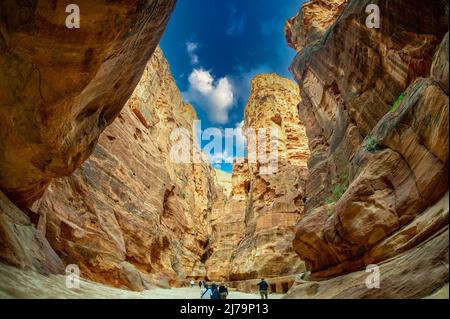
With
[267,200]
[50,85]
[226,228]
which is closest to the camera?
[50,85]

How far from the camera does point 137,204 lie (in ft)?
97.7

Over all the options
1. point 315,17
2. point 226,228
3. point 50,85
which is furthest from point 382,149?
point 226,228

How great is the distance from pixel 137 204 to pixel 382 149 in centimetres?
2447

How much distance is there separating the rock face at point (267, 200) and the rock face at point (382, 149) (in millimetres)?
11167

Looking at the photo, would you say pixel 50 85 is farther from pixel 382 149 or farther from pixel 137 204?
pixel 137 204

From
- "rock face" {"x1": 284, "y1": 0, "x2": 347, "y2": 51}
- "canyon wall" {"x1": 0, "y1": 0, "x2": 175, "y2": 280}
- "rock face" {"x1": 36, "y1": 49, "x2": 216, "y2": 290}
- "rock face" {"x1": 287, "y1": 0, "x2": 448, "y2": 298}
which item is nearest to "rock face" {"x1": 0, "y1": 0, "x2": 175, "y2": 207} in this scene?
"canyon wall" {"x1": 0, "y1": 0, "x2": 175, "y2": 280}

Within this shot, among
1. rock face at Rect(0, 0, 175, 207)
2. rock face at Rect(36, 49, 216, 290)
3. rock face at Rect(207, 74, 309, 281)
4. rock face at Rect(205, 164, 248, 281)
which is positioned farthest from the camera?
rock face at Rect(205, 164, 248, 281)

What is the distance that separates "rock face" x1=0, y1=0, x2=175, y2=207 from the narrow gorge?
1.7 inches

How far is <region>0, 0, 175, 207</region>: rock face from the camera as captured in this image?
8.77m

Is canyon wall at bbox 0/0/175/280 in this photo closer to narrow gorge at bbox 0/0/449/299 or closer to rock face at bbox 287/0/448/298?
narrow gorge at bbox 0/0/449/299

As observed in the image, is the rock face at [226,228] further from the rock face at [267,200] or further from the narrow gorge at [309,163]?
the narrow gorge at [309,163]

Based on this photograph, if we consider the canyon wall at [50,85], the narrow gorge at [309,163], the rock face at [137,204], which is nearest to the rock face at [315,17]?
the narrow gorge at [309,163]

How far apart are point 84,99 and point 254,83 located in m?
50.9

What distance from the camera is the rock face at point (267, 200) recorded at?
32.0m
